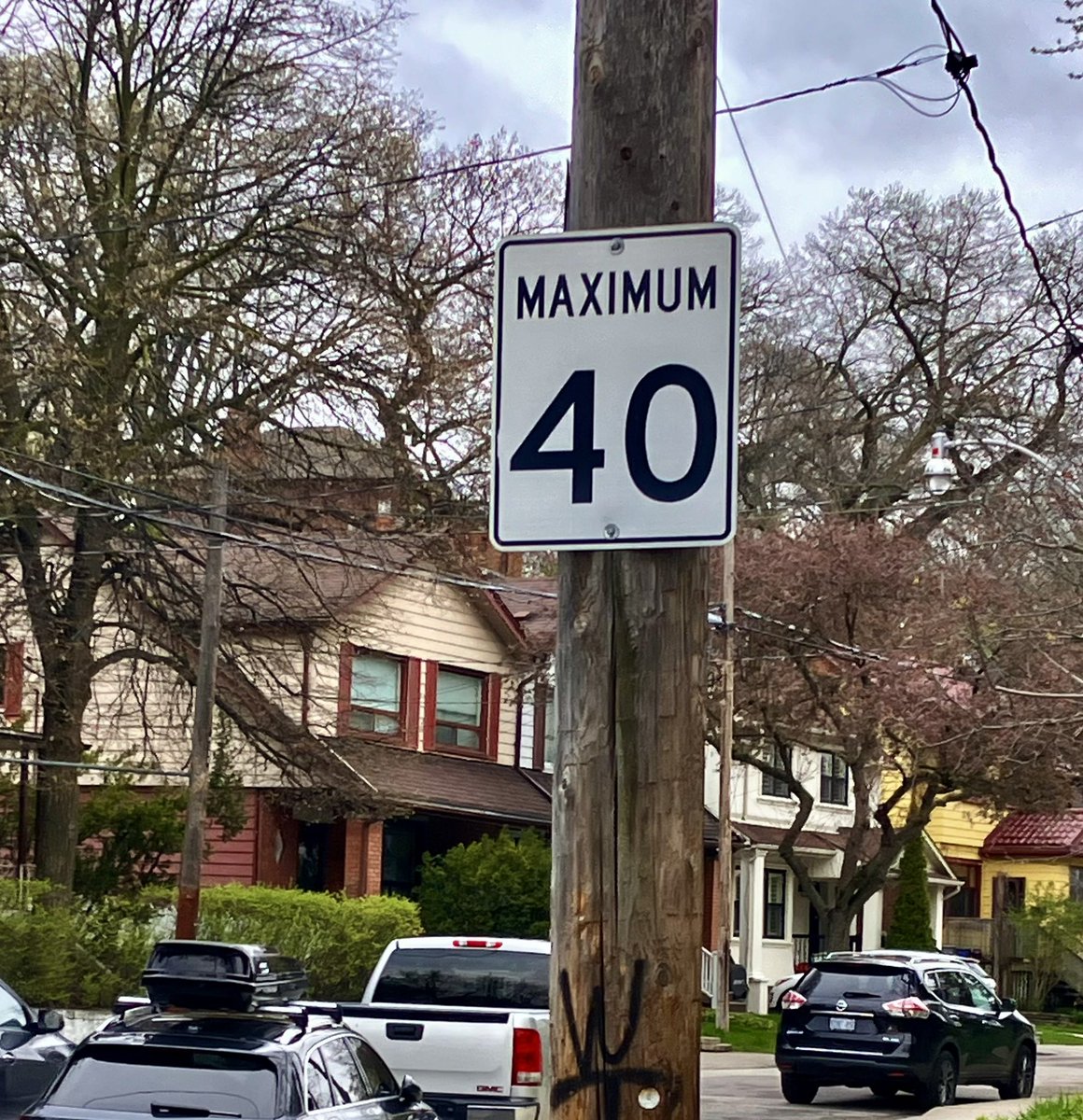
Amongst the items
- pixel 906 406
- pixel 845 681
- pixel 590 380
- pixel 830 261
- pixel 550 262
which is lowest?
pixel 590 380

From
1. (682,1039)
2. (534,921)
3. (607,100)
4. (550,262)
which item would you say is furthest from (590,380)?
(534,921)

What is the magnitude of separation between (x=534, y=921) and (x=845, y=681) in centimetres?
736

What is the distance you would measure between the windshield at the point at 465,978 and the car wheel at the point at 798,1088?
8.27 m

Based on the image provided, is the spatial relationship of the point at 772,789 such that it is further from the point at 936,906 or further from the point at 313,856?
the point at 313,856

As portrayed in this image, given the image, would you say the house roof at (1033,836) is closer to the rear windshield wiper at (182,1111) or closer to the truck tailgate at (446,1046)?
the truck tailgate at (446,1046)

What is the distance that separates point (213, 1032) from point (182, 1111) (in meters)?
0.51

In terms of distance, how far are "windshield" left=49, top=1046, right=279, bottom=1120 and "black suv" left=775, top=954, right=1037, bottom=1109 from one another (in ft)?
46.6

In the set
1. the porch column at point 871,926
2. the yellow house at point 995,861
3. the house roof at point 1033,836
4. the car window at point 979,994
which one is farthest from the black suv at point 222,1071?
the house roof at point 1033,836

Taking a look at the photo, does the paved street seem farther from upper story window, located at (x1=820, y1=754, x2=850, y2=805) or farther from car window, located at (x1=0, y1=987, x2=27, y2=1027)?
upper story window, located at (x1=820, y1=754, x2=850, y2=805)

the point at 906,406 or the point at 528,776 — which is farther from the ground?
the point at 906,406

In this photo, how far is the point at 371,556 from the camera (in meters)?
26.2

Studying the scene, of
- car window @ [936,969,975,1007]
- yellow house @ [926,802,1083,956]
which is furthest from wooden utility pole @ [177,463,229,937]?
yellow house @ [926,802,1083,956]

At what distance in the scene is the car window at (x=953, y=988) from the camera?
2359 centimetres

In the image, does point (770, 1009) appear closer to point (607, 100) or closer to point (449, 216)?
point (449, 216)
